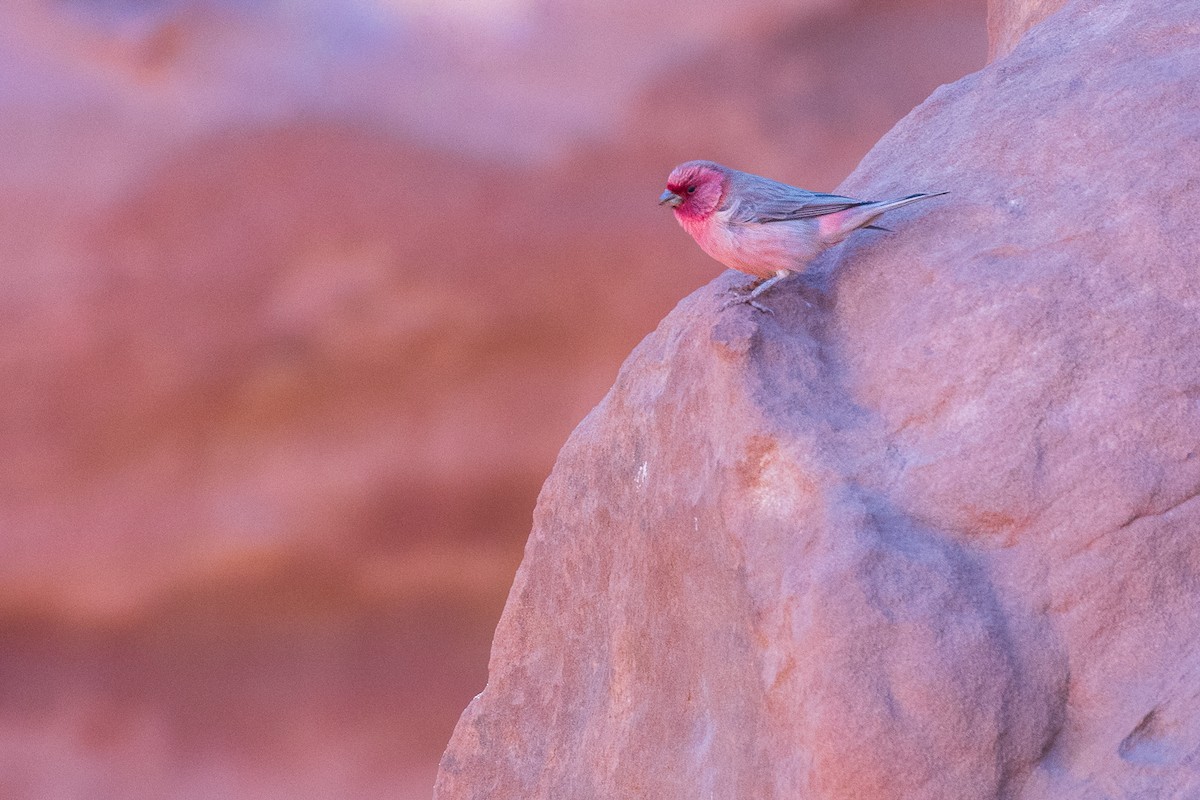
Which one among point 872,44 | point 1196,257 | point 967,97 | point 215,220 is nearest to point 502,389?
point 215,220

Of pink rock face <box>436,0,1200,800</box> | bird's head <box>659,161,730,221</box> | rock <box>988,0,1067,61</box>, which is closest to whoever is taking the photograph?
pink rock face <box>436,0,1200,800</box>

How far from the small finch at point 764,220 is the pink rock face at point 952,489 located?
8 cm

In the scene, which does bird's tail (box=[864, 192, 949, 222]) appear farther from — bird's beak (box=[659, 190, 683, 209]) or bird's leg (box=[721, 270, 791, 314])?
bird's beak (box=[659, 190, 683, 209])

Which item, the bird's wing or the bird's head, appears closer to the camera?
the bird's wing

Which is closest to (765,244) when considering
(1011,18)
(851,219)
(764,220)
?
(764,220)

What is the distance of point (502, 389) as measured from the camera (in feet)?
19.0

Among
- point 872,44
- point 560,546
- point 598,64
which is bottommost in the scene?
point 560,546

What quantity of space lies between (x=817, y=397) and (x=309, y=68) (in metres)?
4.22

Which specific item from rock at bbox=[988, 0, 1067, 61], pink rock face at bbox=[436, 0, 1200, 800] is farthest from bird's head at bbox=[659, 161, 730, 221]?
rock at bbox=[988, 0, 1067, 61]

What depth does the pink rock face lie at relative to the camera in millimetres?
1905

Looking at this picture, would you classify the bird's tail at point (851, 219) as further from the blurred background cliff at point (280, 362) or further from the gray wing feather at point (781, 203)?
the blurred background cliff at point (280, 362)

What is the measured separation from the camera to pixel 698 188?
244 centimetres

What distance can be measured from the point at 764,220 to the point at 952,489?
615mm

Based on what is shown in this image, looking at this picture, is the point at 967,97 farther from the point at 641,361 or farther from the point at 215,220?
the point at 215,220
